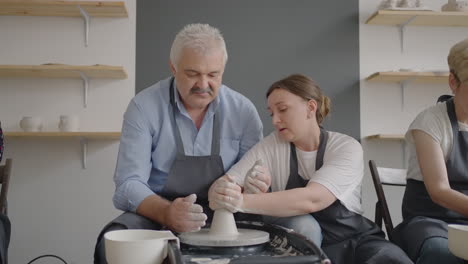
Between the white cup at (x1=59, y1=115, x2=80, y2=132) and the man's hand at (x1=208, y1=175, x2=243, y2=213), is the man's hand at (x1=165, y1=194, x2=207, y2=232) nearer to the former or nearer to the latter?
the man's hand at (x1=208, y1=175, x2=243, y2=213)

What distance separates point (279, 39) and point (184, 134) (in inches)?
61.2

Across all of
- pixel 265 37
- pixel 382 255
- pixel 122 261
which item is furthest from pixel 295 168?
pixel 265 37

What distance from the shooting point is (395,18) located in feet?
10.4

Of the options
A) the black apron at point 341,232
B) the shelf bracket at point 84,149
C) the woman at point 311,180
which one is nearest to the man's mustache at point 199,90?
the woman at point 311,180

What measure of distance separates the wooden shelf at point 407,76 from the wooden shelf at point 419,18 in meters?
0.34

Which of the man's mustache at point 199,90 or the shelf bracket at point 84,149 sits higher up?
the man's mustache at point 199,90

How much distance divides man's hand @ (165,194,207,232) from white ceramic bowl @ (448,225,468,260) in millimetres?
632

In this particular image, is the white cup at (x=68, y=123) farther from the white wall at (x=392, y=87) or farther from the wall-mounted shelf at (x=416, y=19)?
the wall-mounted shelf at (x=416, y=19)

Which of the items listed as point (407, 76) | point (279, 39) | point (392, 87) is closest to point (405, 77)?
point (407, 76)

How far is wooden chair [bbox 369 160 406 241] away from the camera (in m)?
1.90

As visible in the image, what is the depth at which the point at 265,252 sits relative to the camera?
134 cm

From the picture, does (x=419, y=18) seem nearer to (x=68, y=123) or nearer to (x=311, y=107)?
(x=311, y=107)

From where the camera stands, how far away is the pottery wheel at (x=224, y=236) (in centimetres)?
131

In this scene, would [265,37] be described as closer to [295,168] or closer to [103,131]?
[103,131]
